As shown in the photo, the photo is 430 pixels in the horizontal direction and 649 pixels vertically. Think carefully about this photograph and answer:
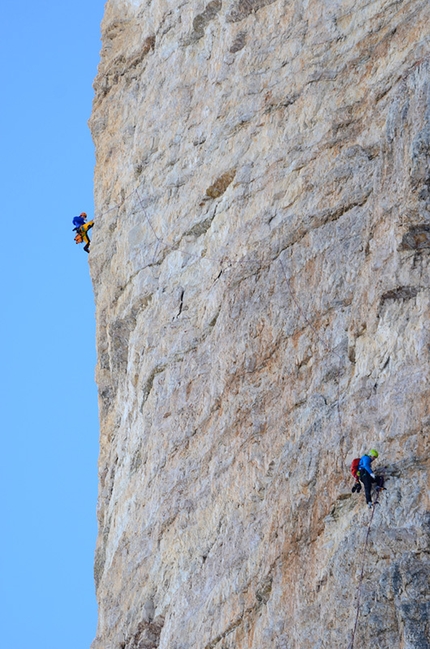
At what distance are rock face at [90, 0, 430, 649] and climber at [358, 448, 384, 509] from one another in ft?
0.77

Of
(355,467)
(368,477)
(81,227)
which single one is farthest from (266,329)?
(81,227)

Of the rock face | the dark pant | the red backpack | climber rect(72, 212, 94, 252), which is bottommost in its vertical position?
the dark pant

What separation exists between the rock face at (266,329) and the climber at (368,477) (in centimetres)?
24

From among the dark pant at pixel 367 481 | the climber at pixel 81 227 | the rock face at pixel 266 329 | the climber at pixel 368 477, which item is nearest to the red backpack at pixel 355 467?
the climber at pixel 368 477

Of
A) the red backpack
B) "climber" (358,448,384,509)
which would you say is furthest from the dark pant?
the red backpack

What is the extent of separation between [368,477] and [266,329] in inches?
197

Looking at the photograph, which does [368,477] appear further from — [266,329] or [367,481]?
[266,329]

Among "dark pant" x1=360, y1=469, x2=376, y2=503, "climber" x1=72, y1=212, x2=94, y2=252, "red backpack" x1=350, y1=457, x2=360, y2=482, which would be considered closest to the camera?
"dark pant" x1=360, y1=469, x2=376, y2=503

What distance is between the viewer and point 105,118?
119 feet

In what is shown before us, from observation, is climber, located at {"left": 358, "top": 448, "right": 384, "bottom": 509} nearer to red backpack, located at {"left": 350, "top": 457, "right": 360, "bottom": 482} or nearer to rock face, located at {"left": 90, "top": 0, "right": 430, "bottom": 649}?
red backpack, located at {"left": 350, "top": 457, "right": 360, "bottom": 482}

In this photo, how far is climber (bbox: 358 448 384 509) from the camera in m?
22.3

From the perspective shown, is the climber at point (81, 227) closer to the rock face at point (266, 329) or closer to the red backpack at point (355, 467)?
the rock face at point (266, 329)

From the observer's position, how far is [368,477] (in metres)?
22.3

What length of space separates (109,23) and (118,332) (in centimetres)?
900
